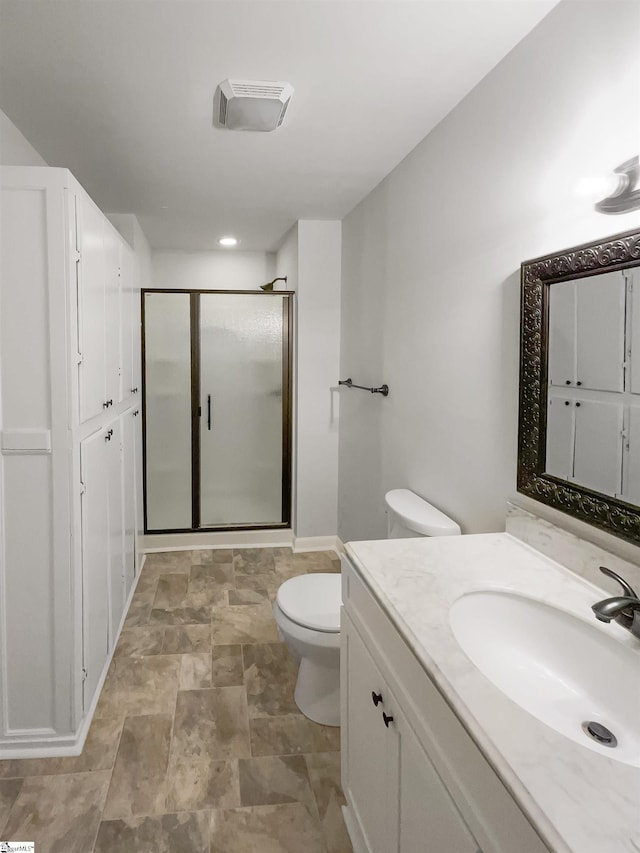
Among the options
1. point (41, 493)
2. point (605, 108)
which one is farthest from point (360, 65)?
point (41, 493)

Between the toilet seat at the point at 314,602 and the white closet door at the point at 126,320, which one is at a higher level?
the white closet door at the point at 126,320

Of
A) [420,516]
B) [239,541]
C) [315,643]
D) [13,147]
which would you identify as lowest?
[239,541]

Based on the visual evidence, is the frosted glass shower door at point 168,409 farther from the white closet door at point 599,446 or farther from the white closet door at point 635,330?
the white closet door at point 635,330

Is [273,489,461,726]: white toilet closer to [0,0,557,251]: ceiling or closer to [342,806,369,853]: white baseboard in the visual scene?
[342,806,369,853]: white baseboard

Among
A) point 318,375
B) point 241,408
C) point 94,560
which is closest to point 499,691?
point 94,560

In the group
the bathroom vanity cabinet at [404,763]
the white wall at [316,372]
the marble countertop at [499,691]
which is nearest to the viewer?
the marble countertop at [499,691]

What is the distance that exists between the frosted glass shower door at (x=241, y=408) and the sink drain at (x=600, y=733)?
10.3 feet

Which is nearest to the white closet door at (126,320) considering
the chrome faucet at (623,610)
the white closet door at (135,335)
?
the white closet door at (135,335)

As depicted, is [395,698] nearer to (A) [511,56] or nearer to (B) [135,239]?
(A) [511,56]

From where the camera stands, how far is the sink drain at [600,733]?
93cm

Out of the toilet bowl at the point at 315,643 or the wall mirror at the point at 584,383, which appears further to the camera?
the toilet bowl at the point at 315,643

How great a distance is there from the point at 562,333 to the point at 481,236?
0.58 metres

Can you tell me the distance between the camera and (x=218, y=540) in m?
3.92

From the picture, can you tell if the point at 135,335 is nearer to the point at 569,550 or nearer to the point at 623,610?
the point at 569,550
